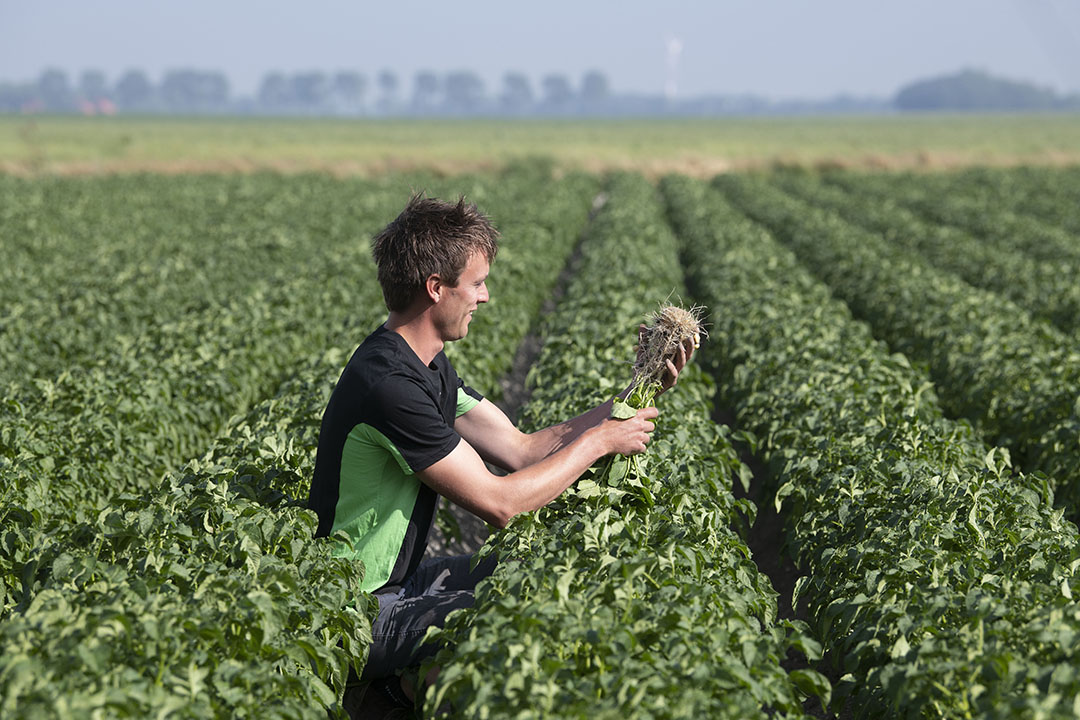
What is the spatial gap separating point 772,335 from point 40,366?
765 centimetres

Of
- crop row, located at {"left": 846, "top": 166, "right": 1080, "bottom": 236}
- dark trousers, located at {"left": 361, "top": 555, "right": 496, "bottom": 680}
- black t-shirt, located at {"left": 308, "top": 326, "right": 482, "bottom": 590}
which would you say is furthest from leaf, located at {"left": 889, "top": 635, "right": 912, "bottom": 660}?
crop row, located at {"left": 846, "top": 166, "right": 1080, "bottom": 236}

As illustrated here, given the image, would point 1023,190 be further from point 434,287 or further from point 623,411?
point 434,287

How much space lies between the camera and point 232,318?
1015cm

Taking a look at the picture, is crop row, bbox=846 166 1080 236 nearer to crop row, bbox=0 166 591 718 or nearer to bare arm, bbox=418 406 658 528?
bare arm, bbox=418 406 658 528

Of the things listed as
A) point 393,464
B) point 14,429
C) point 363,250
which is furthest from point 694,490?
point 363,250

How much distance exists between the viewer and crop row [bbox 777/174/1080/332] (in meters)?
12.1

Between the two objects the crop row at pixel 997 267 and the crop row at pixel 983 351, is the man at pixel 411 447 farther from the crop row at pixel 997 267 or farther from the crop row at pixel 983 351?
the crop row at pixel 997 267

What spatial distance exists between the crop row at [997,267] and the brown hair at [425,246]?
32.6 ft

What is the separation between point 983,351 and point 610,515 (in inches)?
228

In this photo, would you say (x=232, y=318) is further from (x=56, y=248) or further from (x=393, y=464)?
(x=56, y=248)

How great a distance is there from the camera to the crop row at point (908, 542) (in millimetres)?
3129

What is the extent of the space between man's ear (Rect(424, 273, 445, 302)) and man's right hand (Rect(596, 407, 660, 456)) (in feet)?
2.98

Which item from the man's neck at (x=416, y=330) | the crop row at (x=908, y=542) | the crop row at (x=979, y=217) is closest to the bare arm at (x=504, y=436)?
the man's neck at (x=416, y=330)

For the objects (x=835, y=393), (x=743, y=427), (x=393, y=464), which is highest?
(x=393, y=464)
